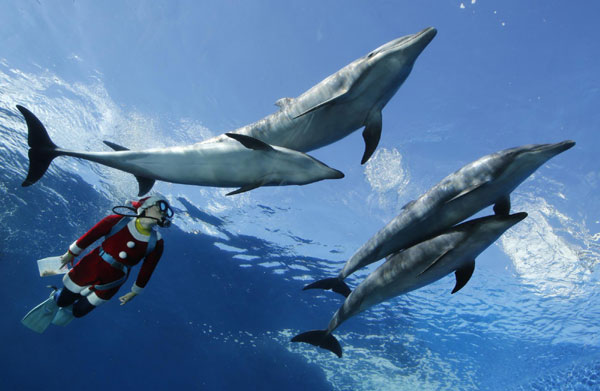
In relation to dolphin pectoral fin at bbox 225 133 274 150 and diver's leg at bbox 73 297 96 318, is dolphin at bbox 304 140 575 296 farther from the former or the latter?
diver's leg at bbox 73 297 96 318

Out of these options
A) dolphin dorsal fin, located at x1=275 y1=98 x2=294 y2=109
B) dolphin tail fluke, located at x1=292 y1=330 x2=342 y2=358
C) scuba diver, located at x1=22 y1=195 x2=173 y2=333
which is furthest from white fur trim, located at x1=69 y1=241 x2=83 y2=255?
dolphin tail fluke, located at x1=292 y1=330 x2=342 y2=358

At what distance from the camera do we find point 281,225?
1605 cm

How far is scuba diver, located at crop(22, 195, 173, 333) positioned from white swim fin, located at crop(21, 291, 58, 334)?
0.33 meters

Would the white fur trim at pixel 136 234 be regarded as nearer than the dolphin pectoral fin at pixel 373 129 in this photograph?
No

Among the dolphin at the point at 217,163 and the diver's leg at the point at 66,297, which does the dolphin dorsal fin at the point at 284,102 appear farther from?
the diver's leg at the point at 66,297

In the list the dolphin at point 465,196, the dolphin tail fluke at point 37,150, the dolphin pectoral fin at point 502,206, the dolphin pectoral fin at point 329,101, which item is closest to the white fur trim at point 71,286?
the dolphin tail fluke at point 37,150

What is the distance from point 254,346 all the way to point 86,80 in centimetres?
2311

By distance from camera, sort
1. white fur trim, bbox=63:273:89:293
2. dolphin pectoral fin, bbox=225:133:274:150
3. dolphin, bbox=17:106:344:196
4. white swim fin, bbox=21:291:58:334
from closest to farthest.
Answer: dolphin pectoral fin, bbox=225:133:274:150 < dolphin, bbox=17:106:344:196 < white fur trim, bbox=63:273:89:293 < white swim fin, bbox=21:291:58:334

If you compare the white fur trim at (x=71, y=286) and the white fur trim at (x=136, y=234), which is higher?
the white fur trim at (x=136, y=234)

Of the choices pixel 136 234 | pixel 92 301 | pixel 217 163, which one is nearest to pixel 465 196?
pixel 217 163

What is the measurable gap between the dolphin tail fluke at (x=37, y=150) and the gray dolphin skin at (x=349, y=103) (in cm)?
191

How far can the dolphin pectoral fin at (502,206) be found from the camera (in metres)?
3.28

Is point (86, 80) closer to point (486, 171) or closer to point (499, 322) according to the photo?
point (486, 171)

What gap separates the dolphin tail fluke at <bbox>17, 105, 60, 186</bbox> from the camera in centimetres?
296
